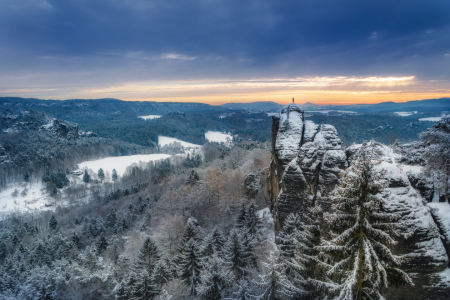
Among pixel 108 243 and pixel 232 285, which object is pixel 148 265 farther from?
pixel 108 243

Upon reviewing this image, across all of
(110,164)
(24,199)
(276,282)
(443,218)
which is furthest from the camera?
(110,164)

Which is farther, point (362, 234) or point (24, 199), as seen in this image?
point (24, 199)

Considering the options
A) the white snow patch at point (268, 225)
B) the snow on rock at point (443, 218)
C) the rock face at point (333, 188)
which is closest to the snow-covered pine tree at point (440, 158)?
the snow on rock at point (443, 218)

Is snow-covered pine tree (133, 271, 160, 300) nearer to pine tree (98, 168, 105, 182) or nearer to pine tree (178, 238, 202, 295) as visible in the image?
pine tree (178, 238, 202, 295)

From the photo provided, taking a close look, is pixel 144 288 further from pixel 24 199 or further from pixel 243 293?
pixel 24 199

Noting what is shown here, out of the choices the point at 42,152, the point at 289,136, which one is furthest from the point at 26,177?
the point at 289,136
